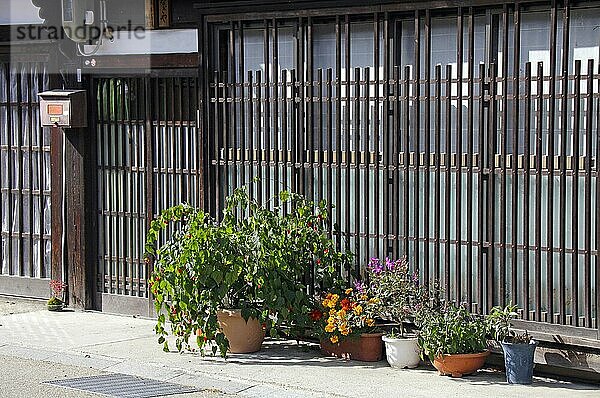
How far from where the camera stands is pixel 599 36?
29.5ft

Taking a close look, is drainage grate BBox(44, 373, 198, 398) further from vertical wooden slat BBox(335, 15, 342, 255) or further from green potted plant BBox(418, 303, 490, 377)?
vertical wooden slat BBox(335, 15, 342, 255)

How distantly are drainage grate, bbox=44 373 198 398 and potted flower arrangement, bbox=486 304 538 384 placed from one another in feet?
8.31

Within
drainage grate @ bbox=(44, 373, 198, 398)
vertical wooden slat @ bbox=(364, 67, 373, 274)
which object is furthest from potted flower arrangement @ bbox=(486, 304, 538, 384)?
drainage grate @ bbox=(44, 373, 198, 398)

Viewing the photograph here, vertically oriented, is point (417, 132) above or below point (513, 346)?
above

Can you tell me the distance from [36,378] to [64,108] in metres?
3.80

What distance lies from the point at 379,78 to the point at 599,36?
2.13m

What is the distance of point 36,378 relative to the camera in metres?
9.55

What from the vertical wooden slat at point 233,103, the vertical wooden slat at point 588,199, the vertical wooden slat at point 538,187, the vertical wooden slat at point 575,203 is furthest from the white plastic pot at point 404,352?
the vertical wooden slat at point 233,103

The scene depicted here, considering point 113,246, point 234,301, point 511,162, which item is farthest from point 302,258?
point 113,246

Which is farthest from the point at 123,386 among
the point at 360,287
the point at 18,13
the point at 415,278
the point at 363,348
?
the point at 18,13

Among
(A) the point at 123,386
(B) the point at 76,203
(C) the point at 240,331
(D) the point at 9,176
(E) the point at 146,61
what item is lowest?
(A) the point at 123,386

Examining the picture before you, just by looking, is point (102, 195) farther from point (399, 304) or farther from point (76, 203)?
point (399, 304)

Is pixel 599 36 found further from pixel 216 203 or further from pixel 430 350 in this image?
pixel 216 203

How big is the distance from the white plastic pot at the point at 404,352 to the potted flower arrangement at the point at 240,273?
906mm
